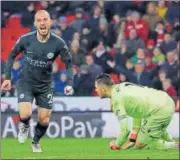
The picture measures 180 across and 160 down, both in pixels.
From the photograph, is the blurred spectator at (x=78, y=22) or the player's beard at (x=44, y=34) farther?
the blurred spectator at (x=78, y=22)

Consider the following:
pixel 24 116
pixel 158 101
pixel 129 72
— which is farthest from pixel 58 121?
pixel 158 101

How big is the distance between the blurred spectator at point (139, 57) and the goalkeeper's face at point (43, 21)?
9.10 metres

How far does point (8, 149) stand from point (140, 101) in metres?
5.02

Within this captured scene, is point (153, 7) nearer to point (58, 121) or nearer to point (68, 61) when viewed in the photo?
point (58, 121)

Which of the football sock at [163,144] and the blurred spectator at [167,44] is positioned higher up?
the blurred spectator at [167,44]

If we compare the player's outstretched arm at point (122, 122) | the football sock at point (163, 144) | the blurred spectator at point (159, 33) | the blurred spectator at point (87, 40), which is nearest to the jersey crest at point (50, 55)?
the player's outstretched arm at point (122, 122)

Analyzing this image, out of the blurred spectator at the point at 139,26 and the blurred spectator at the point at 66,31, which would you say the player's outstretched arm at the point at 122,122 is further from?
the blurred spectator at the point at 139,26

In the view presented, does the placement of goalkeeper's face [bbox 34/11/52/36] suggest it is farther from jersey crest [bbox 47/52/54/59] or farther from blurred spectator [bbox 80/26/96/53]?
blurred spectator [bbox 80/26/96/53]

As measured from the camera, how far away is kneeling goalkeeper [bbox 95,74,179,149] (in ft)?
38.1

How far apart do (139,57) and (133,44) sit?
421 mm

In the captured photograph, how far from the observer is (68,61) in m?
13.7

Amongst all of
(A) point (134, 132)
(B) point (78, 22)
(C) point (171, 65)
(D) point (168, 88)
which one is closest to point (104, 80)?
(A) point (134, 132)

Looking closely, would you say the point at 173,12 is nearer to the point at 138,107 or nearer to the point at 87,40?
the point at 87,40

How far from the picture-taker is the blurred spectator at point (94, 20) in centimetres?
2309
